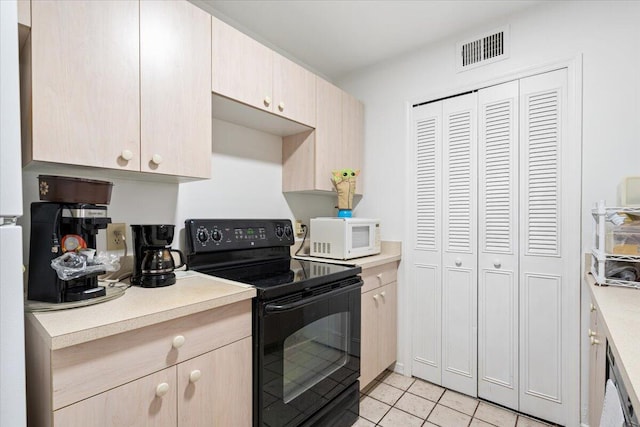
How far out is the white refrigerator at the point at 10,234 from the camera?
1.76ft

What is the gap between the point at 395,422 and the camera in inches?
69.4

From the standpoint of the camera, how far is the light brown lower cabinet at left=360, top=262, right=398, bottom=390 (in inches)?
76.5

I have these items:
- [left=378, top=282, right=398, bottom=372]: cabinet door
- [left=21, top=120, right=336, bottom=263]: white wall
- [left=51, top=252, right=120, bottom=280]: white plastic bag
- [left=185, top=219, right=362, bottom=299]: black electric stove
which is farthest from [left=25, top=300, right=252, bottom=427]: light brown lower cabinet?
[left=378, top=282, right=398, bottom=372]: cabinet door

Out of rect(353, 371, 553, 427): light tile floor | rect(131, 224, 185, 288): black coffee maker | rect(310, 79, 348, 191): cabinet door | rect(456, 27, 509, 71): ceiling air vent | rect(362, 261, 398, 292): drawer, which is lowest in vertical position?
rect(353, 371, 553, 427): light tile floor

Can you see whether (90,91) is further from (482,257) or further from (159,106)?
(482,257)

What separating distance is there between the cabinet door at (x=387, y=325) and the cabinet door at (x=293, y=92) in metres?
1.27

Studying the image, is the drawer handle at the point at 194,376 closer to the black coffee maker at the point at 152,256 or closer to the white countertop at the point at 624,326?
the black coffee maker at the point at 152,256

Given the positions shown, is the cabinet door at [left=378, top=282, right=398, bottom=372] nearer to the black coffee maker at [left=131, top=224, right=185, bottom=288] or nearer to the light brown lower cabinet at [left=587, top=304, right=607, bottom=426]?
the light brown lower cabinet at [left=587, top=304, right=607, bottom=426]

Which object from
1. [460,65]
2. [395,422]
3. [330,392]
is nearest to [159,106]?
[330,392]

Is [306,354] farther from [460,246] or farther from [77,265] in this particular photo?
[460,246]

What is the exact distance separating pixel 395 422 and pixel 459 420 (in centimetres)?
37

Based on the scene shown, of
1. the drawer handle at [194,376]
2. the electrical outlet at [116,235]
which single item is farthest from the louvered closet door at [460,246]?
the electrical outlet at [116,235]

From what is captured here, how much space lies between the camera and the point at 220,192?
1866 millimetres

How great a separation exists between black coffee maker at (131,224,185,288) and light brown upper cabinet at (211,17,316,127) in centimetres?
70
